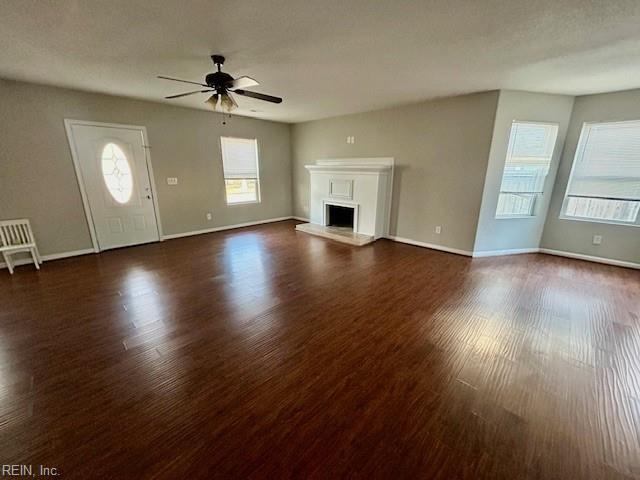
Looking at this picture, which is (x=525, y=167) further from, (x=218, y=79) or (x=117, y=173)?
(x=117, y=173)

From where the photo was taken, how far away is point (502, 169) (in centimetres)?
387

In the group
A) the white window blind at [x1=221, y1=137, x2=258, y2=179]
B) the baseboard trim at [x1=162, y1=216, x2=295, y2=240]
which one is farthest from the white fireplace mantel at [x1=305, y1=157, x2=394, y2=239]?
the baseboard trim at [x1=162, y1=216, x2=295, y2=240]

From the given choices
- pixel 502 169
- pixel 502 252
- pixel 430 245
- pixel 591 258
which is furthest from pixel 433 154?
pixel 591 258

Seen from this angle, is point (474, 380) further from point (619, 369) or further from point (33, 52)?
point (33, 52)

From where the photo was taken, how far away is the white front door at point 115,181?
3.95m

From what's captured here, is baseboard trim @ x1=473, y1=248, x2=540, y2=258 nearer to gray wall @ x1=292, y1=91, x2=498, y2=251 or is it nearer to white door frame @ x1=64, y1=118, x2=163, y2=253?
gray wall @ x1=292, y1=91, x2=498, y2=251

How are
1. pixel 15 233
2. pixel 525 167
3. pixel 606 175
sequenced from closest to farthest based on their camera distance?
pixel 15 233 → pixel 606 175 → pixel 525 167

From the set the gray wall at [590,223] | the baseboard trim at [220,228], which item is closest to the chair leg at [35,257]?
the baseboard trim at [220,228]

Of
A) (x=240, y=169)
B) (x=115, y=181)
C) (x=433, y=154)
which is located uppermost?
(x=433, y=154)

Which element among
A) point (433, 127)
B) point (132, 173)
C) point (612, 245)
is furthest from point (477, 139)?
point (132, 173)

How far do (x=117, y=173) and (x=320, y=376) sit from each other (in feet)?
15.4

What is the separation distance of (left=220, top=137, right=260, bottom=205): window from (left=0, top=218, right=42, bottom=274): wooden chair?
3.09 m

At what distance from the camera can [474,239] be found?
408 centimetres

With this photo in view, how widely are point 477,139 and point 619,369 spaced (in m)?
3.13
